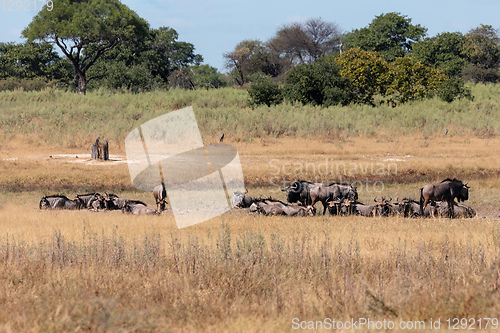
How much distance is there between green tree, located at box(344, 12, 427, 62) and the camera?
73625 mm

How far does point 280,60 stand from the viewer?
263ft

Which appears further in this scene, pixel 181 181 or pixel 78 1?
pixel 78 1

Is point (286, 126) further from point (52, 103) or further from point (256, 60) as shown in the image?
point (256, 60)

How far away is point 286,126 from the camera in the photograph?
34.2 meters

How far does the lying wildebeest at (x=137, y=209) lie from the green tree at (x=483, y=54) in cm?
5314

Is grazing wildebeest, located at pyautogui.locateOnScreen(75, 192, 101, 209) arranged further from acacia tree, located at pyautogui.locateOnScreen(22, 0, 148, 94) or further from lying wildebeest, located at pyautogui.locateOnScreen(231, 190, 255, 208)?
acacia tree, located at pyautogui.locateOnScreen(22, 0, 148, 94)

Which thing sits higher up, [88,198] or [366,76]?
[366,76]

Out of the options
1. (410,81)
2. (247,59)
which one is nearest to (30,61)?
(247,59)

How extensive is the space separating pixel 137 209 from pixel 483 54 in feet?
187

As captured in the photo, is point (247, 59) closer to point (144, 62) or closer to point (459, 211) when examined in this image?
point (144, 62)

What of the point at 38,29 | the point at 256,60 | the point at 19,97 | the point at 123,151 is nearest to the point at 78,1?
the point at 38,29

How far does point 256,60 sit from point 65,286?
73.9m

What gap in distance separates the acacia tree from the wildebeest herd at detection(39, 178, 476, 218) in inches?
1539

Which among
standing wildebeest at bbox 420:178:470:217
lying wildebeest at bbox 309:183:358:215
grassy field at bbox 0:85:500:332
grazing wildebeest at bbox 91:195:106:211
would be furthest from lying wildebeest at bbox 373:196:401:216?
grazing wildebeest at bbox 91:195:106:211
